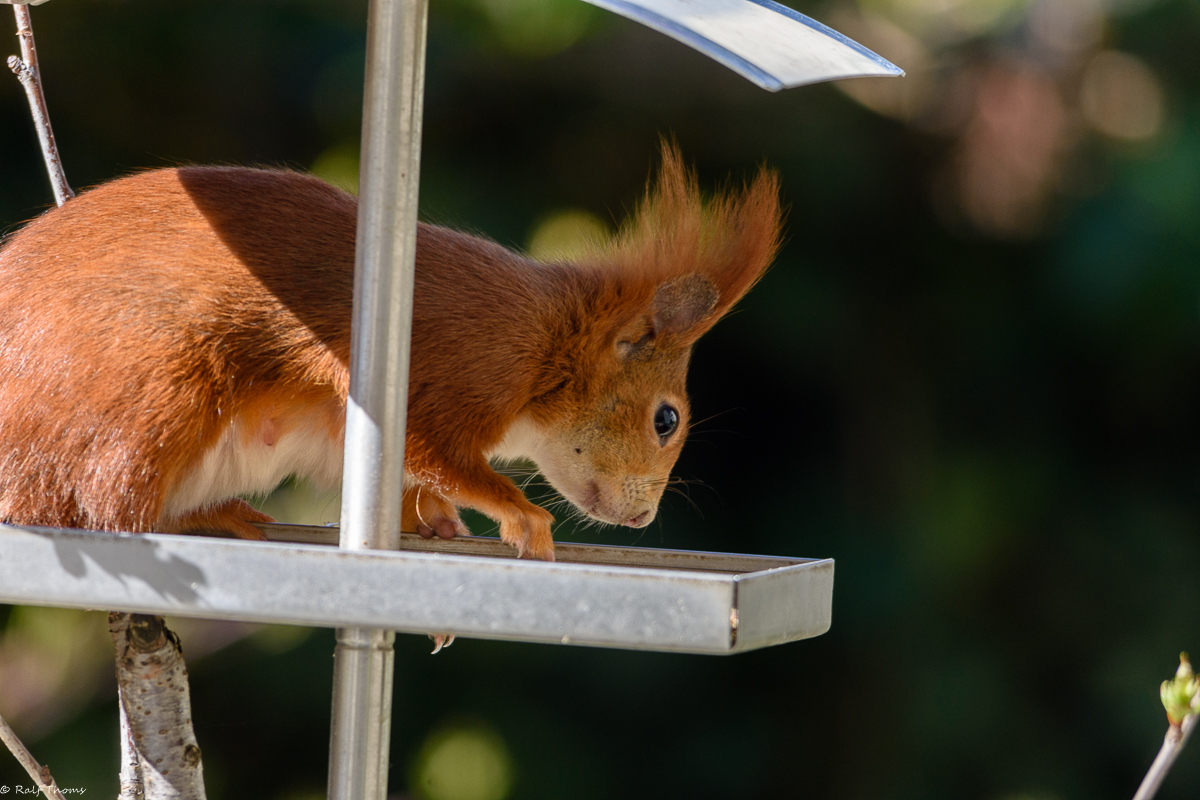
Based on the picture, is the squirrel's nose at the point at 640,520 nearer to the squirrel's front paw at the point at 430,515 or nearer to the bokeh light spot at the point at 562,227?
the squirrel's front paw at the point at 430,515

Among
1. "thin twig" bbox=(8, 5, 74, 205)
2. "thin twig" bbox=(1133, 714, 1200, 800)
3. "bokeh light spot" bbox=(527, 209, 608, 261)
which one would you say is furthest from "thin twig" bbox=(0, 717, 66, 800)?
"bokeh light spot" bbox=(527, 209, 608, 261)

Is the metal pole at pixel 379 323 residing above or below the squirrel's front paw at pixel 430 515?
above

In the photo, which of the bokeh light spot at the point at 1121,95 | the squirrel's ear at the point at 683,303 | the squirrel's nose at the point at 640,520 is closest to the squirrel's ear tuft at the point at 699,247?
the squirrel's ear at the point at 683,303

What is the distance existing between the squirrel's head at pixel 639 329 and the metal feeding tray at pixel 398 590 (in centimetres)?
36

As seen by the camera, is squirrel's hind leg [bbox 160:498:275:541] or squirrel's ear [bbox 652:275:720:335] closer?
squirrel's hind leg [bbox 160:498:275:541]

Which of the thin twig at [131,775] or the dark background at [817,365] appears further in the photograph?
the dark background at [817,365]

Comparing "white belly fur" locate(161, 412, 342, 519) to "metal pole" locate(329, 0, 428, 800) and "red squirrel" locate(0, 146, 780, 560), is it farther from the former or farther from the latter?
"metal pole" locate(329, 0, 428, 800)

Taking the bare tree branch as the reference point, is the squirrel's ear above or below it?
above

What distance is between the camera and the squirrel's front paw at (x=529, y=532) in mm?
692

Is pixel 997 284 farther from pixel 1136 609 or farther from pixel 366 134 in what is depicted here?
pixel 366 134

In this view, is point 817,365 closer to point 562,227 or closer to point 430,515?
point 562,227

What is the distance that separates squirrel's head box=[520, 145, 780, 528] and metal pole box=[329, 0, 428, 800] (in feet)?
0.88

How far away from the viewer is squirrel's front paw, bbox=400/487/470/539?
0.80 m

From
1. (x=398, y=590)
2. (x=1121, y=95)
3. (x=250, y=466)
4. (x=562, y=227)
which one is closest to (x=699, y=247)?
(x=250, y=466)
